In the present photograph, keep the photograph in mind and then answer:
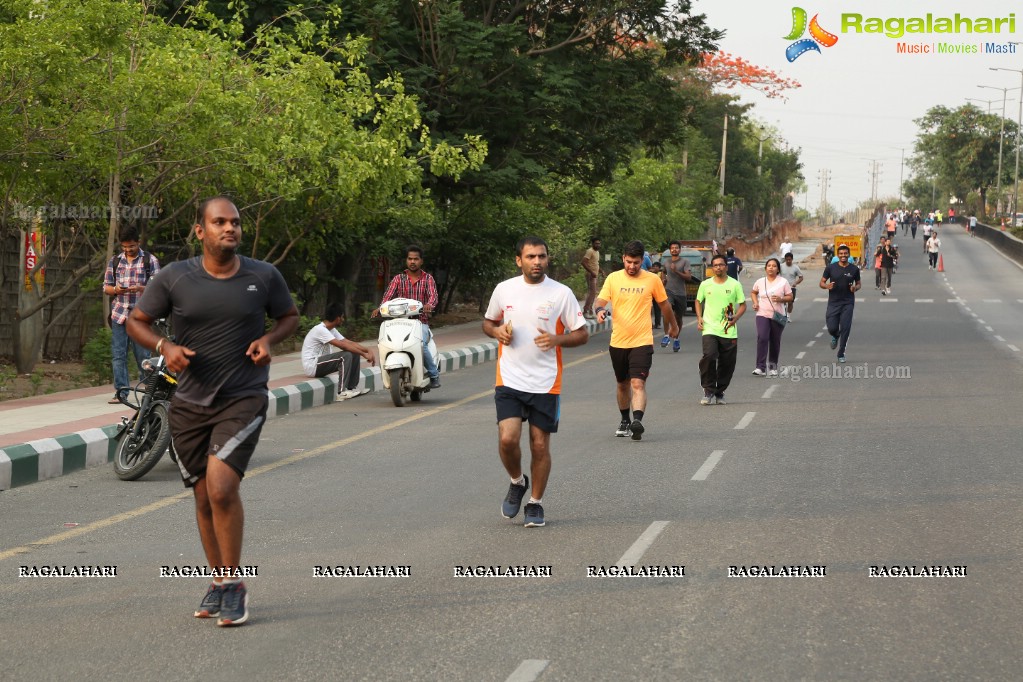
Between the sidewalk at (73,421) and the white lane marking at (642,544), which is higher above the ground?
the white lane marking at (642,544)

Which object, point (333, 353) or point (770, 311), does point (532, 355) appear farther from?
point (770, 311)

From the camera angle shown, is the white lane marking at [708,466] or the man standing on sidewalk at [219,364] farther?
the white lane marking at [708,466]

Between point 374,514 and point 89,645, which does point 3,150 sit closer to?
point 374,514

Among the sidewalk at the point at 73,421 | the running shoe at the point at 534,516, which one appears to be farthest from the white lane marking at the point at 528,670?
the sidewalk at the point at 73,421

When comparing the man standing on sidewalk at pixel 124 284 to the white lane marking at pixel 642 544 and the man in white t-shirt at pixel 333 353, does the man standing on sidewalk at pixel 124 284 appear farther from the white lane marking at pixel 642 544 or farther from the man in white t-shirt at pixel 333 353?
the white lane marking at pixel 642 544

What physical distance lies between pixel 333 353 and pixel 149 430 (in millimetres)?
6375

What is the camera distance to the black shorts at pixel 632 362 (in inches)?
523

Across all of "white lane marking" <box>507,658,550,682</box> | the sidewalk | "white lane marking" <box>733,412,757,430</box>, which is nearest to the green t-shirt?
"white lane marking" <box>733,412,757,430</box>

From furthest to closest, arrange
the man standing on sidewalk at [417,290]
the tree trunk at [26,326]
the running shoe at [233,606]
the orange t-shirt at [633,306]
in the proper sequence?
the tree trunk at [26,326]
the man standing on sidewalk at [417,290]
the orange t-shirt at [633,306]
the running shoe at [233,606]

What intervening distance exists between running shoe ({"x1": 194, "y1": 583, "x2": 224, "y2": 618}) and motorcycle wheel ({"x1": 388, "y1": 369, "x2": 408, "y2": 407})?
972cm

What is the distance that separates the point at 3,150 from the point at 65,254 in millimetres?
6400

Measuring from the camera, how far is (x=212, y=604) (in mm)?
6391

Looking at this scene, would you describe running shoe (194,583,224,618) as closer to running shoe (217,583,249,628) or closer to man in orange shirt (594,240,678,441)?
running shoe (217,583,249,628)

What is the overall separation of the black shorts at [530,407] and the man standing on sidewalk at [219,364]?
2.54m
